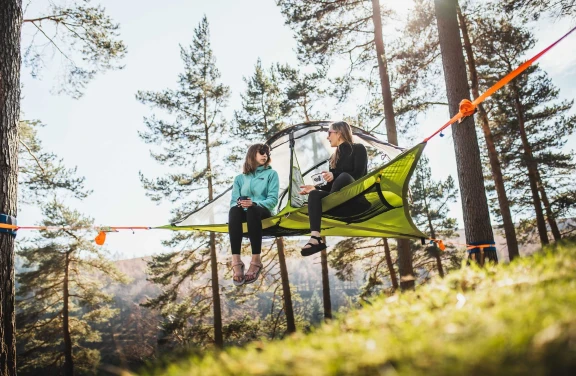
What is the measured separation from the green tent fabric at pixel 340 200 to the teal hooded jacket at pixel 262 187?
0.11 m

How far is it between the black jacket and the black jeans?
52cm

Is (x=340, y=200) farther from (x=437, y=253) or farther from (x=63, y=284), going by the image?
(x=63, y=284)

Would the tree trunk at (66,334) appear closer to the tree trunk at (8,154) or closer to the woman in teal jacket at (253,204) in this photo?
the tree trunk at (8,154)

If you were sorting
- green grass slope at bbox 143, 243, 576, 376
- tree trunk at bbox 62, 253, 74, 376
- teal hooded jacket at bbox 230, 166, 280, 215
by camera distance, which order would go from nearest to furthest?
green grass slope at bbox 143, 243, 576, 376
teal hooded jacket at bbox 230, 166, 280, 215
tree trunk at bbox 62, 253, 74, 376

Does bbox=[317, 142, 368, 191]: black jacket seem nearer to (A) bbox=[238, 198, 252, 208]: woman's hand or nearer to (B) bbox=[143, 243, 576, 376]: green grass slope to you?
(A) bbox=[238, 198, 252, 208]: woman's hand

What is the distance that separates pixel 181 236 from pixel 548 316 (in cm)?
909

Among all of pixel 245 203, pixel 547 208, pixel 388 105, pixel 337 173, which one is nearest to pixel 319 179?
pixel 337 173

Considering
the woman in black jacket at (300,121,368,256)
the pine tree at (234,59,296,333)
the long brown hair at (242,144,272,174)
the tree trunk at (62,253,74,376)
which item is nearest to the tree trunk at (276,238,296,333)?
the pine tree at (234,59,296,333)

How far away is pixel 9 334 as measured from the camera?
186 centimetres

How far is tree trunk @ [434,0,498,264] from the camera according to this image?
2.72m

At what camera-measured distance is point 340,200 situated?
2.31 meters

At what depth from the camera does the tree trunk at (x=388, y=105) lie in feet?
15.4

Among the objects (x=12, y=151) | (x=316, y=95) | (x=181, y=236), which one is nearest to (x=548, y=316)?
(x=12, y=151)

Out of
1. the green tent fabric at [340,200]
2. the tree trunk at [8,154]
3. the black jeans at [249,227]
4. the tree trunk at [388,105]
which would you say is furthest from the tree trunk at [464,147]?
the tree trunk at [8,154]
